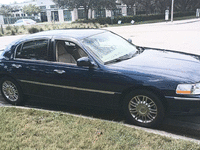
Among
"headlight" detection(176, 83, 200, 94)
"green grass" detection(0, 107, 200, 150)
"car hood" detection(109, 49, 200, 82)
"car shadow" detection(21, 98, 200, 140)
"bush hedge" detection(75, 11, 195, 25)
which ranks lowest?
"car shadow" detection(21, 98, 200, 140)

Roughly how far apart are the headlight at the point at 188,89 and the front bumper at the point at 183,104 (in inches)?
3.1

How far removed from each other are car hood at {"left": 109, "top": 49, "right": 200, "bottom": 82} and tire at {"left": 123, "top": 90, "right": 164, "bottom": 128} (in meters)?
0.36

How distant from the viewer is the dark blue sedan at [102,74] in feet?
12.1

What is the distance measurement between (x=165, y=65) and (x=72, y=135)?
1.94 metres

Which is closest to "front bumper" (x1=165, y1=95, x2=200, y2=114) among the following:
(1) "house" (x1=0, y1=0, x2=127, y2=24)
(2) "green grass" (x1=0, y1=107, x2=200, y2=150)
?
(2) "green grass" (x1=0, y1=107, x2=200, y2=150)

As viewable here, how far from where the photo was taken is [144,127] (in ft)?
13.2

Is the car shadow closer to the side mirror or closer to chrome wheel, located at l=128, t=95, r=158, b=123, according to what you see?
chrome wheel, located at l=128, t=95, r=158, b=123

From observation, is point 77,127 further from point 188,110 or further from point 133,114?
point 188,110

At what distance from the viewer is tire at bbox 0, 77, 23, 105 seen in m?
5.23

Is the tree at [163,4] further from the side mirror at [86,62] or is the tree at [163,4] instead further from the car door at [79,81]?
the side mirror at [86,62]

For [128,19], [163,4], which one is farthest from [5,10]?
[163,4]

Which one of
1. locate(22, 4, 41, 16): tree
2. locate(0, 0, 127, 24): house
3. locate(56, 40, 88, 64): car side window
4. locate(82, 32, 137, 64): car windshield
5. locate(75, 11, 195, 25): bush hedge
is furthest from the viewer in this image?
locate(22, 4, 41, 16): tree

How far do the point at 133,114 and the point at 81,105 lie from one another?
1.05m

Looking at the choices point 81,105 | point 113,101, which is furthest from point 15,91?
point 113,101
